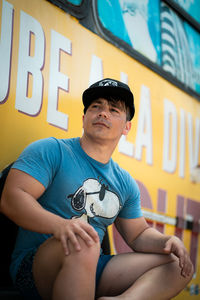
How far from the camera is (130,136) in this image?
2.19 m

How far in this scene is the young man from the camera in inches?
43.4

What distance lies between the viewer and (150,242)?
148cm

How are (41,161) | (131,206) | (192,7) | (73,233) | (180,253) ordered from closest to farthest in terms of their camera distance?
1. (73,233)
2. (41,161)
3. (180,253)
4. (131,206)
5. (192,7)

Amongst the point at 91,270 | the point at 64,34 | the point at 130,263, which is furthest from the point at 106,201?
the point at 64,34

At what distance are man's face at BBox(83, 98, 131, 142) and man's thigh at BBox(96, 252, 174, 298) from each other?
0.44 m

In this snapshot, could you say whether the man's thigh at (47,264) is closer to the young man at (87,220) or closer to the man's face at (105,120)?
the young man at (87,220)

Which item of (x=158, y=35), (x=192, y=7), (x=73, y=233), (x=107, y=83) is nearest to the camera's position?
(x=73, y=233)

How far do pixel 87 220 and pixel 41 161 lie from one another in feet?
0.91

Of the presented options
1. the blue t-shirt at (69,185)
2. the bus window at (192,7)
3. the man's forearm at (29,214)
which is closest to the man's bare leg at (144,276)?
the blue t-shirt at (69,185)

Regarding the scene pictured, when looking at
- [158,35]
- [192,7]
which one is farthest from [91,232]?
[192,7]

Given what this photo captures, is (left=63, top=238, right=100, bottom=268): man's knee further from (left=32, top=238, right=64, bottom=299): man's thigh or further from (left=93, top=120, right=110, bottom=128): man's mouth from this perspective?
(left=93, top=120, right=110, bottom=128): man's mouth

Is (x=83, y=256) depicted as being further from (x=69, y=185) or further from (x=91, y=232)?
(x=69, y=185)

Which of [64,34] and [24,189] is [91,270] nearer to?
[24,189]

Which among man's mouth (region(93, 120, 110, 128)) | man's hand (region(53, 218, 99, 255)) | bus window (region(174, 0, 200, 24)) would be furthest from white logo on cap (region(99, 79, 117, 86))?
bus window (region(174, 0, 200, 24))
